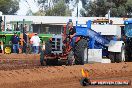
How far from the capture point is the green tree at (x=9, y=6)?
8269 cm

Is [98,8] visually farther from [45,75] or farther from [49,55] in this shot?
[45,75]

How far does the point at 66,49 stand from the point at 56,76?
12.6 feet

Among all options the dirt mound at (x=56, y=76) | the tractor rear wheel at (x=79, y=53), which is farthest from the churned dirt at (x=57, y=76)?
the tractor rear wheel at (x=79, y=53)

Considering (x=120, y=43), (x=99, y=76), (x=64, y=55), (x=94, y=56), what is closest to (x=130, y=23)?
(x=120, y=43)

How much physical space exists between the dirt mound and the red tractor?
1.26 metres

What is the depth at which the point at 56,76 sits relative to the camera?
42.5ft

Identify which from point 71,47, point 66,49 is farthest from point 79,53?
point 66,49

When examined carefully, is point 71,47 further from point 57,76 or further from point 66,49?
point 57,76

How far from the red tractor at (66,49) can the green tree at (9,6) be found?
65.0 meters

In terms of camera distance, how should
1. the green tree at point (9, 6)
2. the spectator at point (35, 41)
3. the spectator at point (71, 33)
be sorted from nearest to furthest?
the spectator at point (71, 33), the spectator at point (35, 41), the green tree at point (9, 6)

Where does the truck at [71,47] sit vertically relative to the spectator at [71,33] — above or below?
below

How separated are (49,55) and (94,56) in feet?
7.08

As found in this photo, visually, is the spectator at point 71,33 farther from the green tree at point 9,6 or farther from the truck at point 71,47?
the green tree at point 9,6

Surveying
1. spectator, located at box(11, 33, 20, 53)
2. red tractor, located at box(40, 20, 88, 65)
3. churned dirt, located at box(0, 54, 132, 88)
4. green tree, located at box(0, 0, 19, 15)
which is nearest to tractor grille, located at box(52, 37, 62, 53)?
red tractor, located at box(40, 20, 88, 65)
